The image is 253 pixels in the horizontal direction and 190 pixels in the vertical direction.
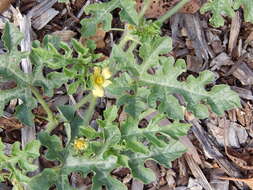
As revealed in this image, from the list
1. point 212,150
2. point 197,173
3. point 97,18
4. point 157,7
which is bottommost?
point 197,173

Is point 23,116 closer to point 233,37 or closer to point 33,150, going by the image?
point 33,150

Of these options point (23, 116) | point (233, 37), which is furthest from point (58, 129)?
point (233, 37)

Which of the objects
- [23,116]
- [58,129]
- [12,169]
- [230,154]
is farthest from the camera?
[230,154]

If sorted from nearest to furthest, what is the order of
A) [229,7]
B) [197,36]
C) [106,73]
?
[106,73], [229,7], [197,36]

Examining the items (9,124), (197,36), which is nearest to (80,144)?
(9,124)

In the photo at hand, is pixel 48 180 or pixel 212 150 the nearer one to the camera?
pixel 48 180

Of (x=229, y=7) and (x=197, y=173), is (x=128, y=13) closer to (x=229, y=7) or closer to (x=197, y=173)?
(x=229, y=7)

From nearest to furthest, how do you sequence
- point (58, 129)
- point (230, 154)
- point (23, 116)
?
1. point (23, 116)
2. point (58, 129)
3. point (230, 154)
